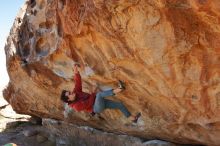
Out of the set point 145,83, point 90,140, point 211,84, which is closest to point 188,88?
point 211,84

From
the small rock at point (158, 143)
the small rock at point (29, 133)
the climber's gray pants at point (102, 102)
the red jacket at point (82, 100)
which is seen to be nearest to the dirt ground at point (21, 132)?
the small rock at point (29, 133)

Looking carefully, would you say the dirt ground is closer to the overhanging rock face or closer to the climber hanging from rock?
the overhanging rock face

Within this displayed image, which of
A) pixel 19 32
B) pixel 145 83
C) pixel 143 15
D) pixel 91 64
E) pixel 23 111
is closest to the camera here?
pixel 143 15

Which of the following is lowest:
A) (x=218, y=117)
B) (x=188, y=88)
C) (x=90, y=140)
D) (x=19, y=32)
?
(x=90, y=140)

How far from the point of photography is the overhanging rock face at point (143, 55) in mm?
6602

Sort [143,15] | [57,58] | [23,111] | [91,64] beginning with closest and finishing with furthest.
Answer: [143,15], [91,64], [57,58], [23,111]

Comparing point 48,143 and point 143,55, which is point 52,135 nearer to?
point 48,143

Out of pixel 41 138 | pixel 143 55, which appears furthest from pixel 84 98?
pixel 41 138

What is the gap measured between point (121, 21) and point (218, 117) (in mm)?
2508

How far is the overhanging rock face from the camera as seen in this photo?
6.60 meters

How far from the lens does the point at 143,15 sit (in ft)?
22.2

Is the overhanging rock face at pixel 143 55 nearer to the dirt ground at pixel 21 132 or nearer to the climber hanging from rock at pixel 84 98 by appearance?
the climber hanging from rock at pixel 84 98

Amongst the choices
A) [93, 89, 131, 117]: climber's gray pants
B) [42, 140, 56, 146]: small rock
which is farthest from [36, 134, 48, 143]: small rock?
[93, 89, 131, 117]: climber's gray pants

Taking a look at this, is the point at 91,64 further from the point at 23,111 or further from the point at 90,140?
the point at 23,111
